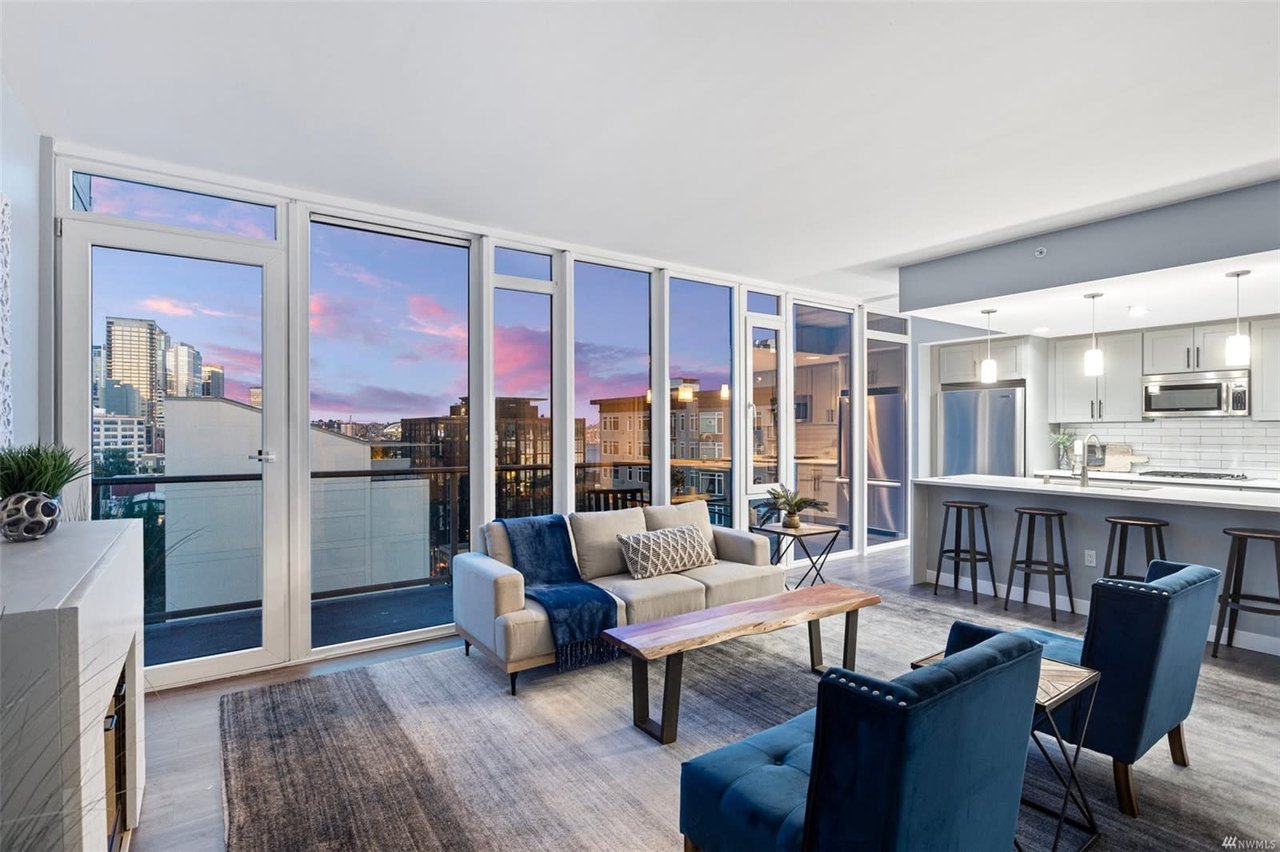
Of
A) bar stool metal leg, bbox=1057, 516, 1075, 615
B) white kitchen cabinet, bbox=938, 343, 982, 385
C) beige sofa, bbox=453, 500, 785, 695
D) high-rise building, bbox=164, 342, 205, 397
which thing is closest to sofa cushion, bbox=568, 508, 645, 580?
beige sofa, bbox=453, 500, 785, 695

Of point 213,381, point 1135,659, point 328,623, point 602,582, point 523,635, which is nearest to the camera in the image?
point 1135,659

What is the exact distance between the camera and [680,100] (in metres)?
2.67

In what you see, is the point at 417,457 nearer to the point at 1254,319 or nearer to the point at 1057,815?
the point at 1057,815

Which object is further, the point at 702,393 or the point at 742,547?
the point at 702,393

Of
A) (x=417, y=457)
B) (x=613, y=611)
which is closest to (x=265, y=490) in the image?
(x=417, y=457)

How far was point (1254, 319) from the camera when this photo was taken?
18.4 feet

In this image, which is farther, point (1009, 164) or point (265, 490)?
point (265, 490)

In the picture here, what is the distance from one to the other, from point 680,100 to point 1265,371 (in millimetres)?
6049

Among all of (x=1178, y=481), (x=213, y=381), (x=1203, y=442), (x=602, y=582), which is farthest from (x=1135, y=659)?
(x=1203, y=442)

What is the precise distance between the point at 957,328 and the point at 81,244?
283 inches

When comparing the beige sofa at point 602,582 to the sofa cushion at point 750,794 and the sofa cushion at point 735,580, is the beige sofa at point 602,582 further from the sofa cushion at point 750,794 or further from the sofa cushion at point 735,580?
the sofa cushion at point 750,794

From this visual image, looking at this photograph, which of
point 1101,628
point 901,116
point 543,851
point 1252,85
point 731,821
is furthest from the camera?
point 901,116

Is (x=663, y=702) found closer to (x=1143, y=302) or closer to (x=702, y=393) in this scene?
(x=702, y=393)

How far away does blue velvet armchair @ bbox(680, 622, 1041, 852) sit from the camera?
1333 millimetres
